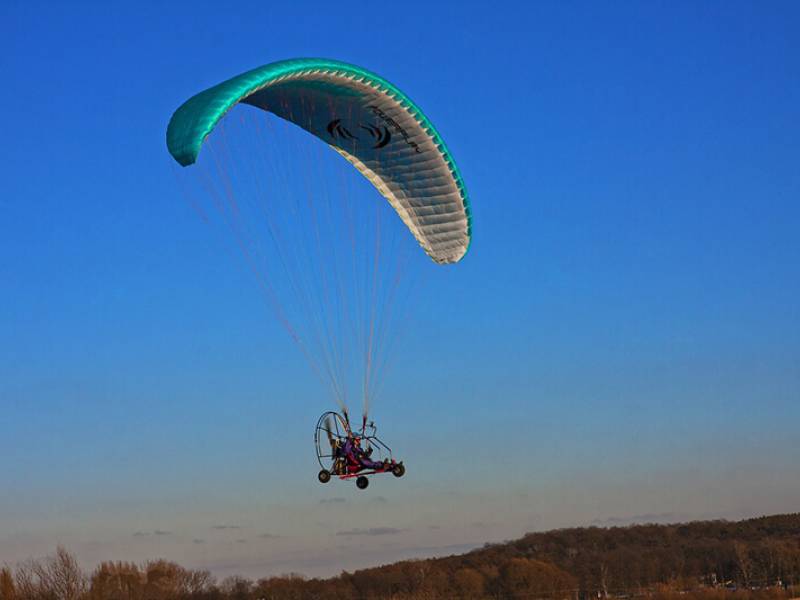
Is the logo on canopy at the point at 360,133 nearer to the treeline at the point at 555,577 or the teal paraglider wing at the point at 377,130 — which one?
the teal paraglider wing at the point at 377,130

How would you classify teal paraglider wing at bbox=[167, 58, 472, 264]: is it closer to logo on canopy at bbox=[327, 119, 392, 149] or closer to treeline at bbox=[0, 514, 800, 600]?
Result: logo on canopy at bbox=[327, 119, 392, 149]

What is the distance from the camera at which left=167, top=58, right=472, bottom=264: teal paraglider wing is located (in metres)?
21.7

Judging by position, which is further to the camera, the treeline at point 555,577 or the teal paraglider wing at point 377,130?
the treeline at point 555,577

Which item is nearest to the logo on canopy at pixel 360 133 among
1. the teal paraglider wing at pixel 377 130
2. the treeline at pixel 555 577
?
the teal paraglider wing at pixel 377 130

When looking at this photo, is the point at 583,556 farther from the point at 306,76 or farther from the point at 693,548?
the point at 306,76

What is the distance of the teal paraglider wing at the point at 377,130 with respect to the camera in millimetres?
21688

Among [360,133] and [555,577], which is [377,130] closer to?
[360,133]

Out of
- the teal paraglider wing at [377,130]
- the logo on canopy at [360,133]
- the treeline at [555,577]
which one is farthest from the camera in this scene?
the treeline at [555,577]

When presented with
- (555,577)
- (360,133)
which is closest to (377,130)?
(360,133)

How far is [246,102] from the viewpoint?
2403cm

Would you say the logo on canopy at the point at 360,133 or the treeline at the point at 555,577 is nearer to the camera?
the logo on canopy at the point at 360,133

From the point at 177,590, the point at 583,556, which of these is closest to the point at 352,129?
the point at 177,590

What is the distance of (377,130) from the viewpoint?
24703mm

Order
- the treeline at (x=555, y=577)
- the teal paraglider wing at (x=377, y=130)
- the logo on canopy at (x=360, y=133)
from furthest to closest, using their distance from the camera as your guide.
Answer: the treeline at (x=555, y=577) < the logo on canopy at (x=360, y=133) < the teal paraglider wing at (x=377, y=130)
